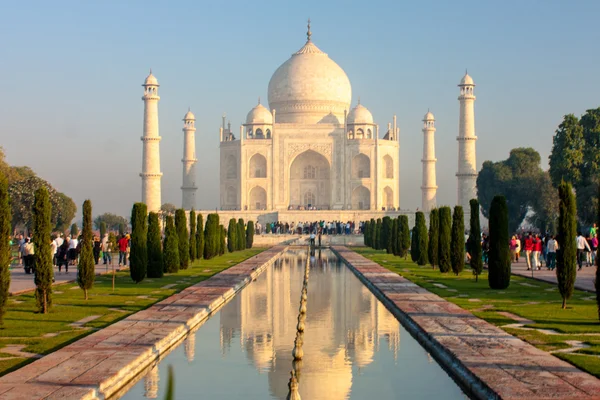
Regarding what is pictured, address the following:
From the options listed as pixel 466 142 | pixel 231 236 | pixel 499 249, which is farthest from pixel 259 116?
pixel 499 249

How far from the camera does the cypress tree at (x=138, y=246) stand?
13.7 m

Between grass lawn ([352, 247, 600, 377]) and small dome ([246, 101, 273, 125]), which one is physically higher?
small dome ([246, 101, 273, 125])

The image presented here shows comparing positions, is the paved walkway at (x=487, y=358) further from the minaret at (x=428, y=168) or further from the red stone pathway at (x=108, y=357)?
the minaret at (x=428, y=168)

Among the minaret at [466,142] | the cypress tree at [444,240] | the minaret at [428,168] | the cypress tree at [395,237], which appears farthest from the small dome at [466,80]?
the cypress tree at [444,240]

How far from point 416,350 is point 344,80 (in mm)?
38868

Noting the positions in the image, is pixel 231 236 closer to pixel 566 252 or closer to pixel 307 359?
pixel 566 252

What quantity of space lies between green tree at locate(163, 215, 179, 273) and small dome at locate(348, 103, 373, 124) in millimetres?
27861

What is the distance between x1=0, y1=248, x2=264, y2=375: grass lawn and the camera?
723 cm

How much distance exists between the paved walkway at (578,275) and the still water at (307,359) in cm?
390

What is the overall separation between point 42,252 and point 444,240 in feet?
27.4

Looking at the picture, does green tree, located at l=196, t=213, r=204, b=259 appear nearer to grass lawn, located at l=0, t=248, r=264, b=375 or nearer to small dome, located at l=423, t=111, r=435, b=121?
grass lawn, located at l=0, t=248, r=264, b=375

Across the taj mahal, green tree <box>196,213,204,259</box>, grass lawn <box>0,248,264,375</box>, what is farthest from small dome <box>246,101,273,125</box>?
grass lawn <box>0,248,264,375</box>

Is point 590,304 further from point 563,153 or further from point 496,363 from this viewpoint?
point 563,153

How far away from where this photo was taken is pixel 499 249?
12.8m
